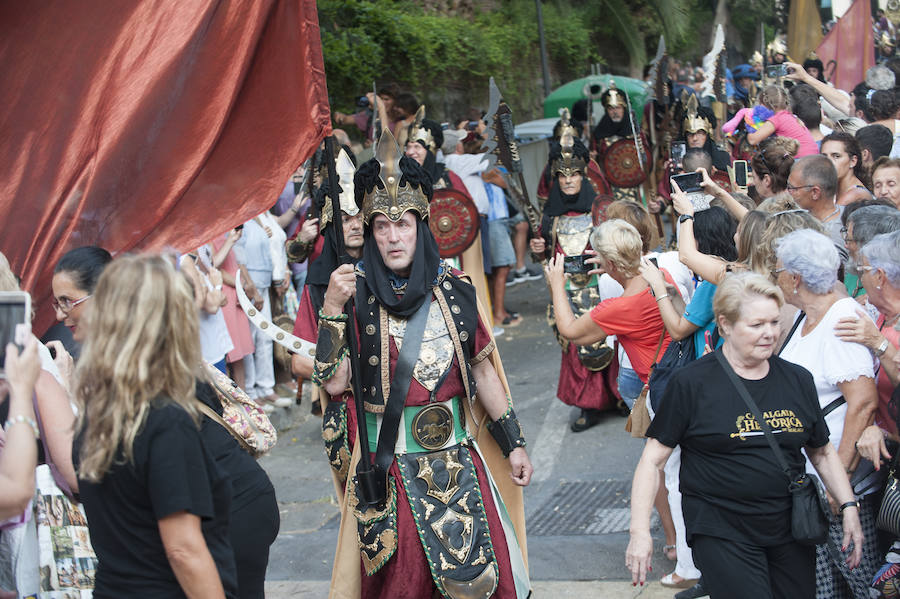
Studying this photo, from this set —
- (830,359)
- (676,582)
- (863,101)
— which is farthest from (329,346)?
(863,101)

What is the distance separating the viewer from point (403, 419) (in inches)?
155

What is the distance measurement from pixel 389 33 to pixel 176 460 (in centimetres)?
1280

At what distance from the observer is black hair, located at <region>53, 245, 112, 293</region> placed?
3.34m

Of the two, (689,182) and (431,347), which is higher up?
(689,182)

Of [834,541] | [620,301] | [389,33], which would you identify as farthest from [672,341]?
[389,33]

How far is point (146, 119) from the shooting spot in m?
3.88

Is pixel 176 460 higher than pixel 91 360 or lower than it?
lower

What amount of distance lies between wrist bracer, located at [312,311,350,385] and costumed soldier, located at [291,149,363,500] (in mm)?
284

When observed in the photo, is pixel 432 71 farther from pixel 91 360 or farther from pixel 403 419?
pixel 91 360


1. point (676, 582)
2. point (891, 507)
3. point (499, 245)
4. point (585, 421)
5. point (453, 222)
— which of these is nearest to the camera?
point (891, 507)

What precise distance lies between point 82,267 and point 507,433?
1.81 m

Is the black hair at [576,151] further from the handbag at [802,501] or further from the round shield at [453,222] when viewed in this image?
the handbag at [802,501]

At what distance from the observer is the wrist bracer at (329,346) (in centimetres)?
377

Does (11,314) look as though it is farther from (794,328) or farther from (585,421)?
(585,421)
